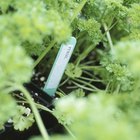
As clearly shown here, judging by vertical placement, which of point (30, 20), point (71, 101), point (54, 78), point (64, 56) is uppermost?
point (30, 20)

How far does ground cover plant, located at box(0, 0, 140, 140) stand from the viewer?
0.74m

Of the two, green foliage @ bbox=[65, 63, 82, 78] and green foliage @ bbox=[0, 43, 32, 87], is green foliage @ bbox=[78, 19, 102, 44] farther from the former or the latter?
green foliage @ bbox=[0, 43, 32, 87]

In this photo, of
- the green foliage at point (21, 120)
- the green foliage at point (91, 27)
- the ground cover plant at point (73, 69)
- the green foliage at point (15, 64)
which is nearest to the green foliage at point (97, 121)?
the ground cover plant at point (73, 69)

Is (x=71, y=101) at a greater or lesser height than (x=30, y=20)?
lesser

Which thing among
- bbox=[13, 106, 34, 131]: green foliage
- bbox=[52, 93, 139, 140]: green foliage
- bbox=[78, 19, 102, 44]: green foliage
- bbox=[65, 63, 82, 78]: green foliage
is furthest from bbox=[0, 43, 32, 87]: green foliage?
bbox=[65, 63, 82, 78]: green foliage

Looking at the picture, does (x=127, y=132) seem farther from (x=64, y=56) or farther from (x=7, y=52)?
(x=64, y=56)

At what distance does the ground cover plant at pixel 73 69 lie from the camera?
743 mm

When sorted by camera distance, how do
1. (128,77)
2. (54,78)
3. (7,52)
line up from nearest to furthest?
(7,52) → (128,77) → (54,78)

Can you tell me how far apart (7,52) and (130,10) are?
0.68m

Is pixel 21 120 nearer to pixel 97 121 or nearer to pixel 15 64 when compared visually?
pixel 15 64

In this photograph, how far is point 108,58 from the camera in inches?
59.2

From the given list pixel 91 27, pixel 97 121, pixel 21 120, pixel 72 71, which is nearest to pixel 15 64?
pixel 97 121

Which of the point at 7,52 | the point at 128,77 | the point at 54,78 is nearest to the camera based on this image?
the point at 7,52

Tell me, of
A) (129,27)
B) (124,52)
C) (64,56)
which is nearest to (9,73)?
(124,52)
